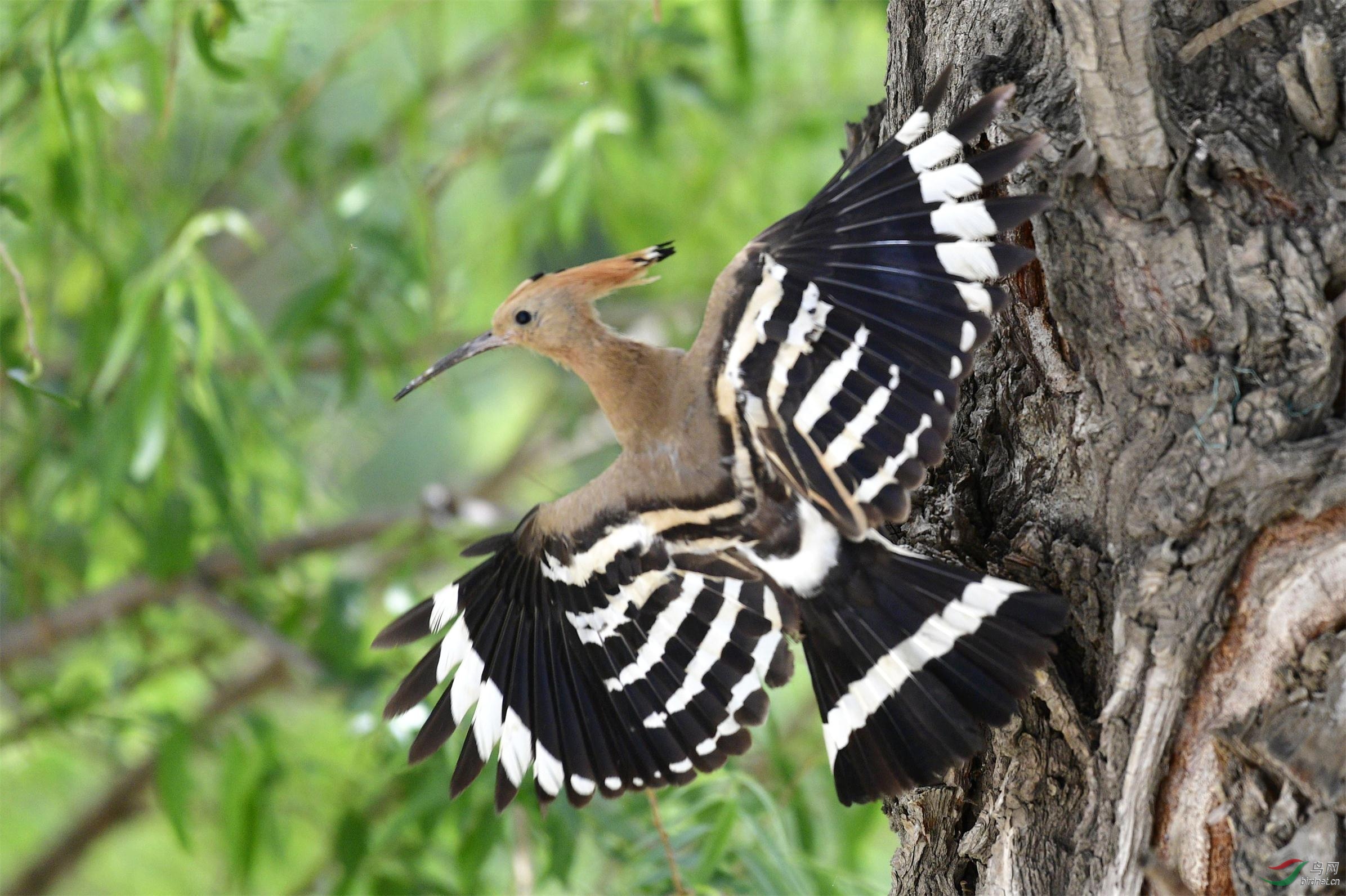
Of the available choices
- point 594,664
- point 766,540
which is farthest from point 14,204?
point 766,540

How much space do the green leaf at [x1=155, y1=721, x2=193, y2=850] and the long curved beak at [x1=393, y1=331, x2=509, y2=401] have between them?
100 centimetres

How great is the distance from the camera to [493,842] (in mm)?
1994

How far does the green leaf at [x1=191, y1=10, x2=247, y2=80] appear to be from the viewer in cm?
177

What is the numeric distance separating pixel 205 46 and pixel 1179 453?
1393 millimetres

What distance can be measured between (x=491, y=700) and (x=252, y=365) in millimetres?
1592

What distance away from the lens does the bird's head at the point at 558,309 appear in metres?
1.45

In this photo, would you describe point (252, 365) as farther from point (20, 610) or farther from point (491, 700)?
point (491, 700)

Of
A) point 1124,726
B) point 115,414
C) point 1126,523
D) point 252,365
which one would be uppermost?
point 252,365

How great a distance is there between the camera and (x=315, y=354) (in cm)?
314

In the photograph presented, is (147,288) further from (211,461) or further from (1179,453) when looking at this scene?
(1179,453)

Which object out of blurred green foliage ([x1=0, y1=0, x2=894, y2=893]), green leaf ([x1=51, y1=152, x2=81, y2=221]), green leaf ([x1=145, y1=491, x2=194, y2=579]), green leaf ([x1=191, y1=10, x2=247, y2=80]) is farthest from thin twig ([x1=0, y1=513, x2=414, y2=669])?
green leaf ([x1=191, y1=10, x2=247, y2=80])

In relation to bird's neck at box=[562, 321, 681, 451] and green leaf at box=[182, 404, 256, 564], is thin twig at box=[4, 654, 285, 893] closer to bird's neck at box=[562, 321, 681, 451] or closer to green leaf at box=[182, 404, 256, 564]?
green leaf at box=[182, 404, 256, 564]

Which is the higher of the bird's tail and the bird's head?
the bird's head

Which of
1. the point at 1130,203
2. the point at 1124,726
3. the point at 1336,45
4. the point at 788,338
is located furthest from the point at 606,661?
the point at 1336,45
